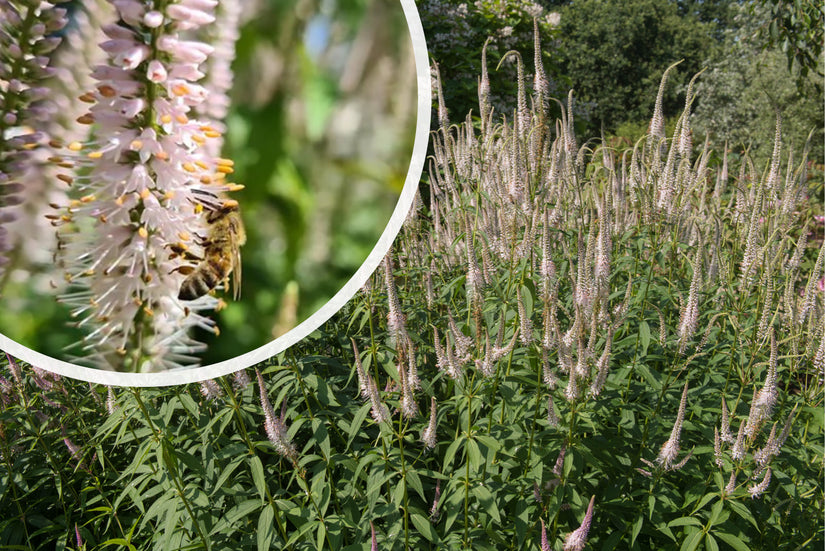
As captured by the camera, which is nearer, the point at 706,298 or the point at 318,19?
the point at 318,19

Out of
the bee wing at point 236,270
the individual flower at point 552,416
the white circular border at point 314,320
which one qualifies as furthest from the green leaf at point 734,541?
the bee wing at point 236,270

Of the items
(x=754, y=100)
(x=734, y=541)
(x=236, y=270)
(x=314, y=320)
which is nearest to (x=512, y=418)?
(x=734, y=541)

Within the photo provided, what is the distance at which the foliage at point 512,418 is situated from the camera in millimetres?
2705

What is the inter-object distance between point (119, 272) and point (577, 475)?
84.5 inches

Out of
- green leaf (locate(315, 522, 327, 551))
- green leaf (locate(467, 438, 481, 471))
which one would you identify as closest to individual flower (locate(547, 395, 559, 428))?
green leaf (locate(467, 438, 481, 471))

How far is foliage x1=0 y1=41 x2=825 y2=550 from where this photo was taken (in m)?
2.71

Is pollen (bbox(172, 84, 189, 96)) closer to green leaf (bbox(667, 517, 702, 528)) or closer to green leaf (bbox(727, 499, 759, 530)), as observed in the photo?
green leaf (bbox(667, 517, 702, 528))

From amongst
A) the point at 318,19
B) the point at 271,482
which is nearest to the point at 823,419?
the point at 271,482

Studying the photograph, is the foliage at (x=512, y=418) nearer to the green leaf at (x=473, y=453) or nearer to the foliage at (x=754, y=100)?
the green leaf at (x=473, y=453)

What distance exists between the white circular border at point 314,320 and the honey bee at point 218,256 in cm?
26

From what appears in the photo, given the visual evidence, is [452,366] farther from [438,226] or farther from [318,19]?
[438,226]

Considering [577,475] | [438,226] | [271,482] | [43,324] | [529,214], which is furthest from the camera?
[438,226]

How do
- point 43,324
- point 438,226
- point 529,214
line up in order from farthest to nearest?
point 438,226, point 529,214, point 43,324

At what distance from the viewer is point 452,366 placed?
98.4 inches
